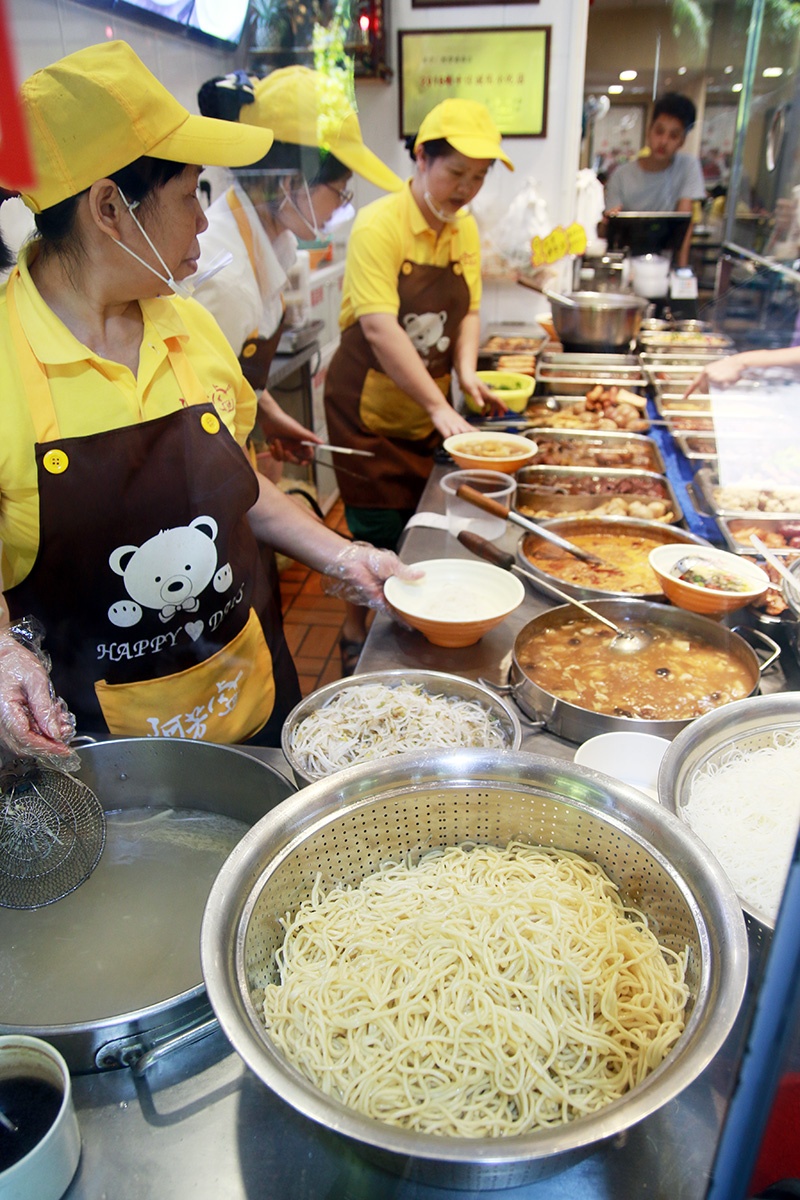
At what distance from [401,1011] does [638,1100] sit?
0.99ft

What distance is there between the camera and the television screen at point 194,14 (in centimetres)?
133

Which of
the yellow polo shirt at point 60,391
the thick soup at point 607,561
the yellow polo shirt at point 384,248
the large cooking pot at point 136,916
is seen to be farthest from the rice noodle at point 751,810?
the yellow polo shirt at point 384,248

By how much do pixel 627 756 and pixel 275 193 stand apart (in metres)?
1.99

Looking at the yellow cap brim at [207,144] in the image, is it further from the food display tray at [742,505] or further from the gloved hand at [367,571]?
the food display tray at [742,505]

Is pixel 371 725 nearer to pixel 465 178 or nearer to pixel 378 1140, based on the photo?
pixel 378 1140

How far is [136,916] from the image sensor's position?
124 cm

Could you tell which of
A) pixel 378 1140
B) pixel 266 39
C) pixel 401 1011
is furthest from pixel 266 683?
pixel 266 39

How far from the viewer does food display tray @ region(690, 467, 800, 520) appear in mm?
2353

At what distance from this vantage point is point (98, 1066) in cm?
97

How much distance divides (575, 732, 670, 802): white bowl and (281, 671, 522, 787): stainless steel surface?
145mm

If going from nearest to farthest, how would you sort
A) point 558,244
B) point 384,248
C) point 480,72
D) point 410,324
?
point 384,248
point 410,324
point 480,72
point 558,244

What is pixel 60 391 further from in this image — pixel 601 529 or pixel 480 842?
pixel 601 529

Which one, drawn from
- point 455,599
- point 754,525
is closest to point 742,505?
point 754,525

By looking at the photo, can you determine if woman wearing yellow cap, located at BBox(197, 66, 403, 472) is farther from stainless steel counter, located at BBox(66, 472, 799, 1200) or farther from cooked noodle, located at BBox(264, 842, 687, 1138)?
stainless steel counter, located at BBox(66, 472, 799, 1200)
